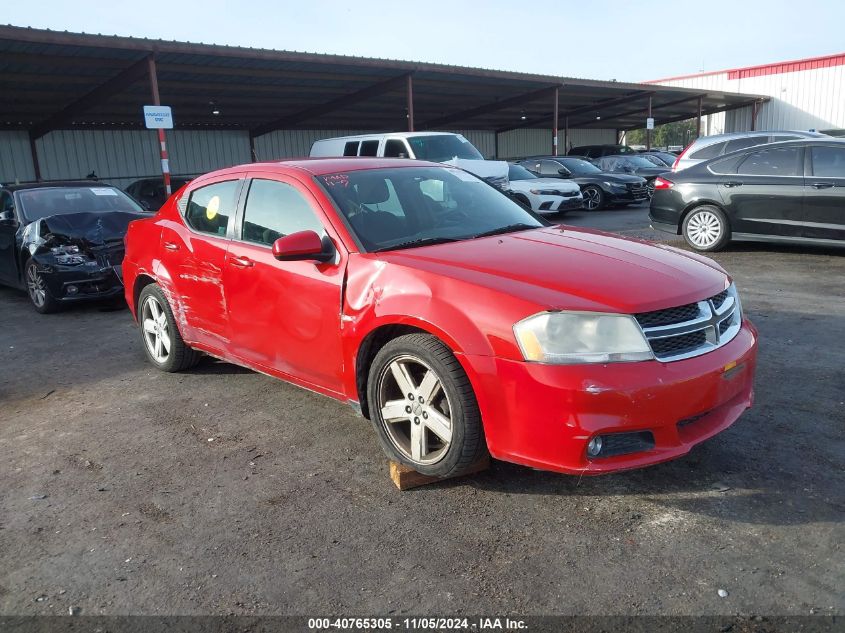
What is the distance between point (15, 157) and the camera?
23.1m

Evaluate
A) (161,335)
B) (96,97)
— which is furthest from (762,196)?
(96,97)

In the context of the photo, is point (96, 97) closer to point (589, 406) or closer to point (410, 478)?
point (410, 478)

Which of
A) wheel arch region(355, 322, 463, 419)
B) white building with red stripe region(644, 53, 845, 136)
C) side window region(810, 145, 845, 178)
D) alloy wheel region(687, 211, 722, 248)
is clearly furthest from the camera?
white building with red stripe region(644, 53, 845, 136)

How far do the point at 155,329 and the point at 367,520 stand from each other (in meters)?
3.11

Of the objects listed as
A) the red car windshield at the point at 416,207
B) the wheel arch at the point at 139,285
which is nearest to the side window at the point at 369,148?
the wheel arch at the point at 139,285

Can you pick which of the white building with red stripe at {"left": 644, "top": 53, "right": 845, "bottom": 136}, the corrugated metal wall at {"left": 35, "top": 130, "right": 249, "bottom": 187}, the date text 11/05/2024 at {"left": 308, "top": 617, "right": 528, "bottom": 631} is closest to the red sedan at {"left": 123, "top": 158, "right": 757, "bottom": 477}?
the date text 11/05/2024 at {"left": 308, "top": 617, "right": 528, "bottom": 631}

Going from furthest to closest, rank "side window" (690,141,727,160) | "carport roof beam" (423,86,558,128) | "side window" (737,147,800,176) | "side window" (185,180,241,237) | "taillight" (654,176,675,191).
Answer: "carport roof beam" (423,86,558,128), "side window" (690,141,727,160), "taillight" (654,176,675,191), "side window" (737,147,800,176), "side window" (185,180,241,237)

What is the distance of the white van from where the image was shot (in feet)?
Answer: 43.7

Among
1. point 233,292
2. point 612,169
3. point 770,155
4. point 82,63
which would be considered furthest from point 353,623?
point 612,169

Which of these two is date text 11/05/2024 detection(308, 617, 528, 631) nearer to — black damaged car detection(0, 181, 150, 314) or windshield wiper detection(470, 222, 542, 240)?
windshield wiper detection(470, 222, 542, 240)

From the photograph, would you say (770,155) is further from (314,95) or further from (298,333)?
(314,95)

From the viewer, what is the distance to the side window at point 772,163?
9.04 metres

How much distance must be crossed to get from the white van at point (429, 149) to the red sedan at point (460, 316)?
8795mm

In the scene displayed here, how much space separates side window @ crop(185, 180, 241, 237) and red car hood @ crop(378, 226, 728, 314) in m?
1.53
